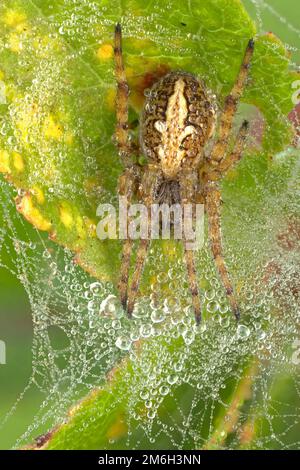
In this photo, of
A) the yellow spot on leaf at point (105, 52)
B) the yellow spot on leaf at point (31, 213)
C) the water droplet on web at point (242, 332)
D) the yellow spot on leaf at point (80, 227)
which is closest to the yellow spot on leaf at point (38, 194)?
the yellow spot on leaf at point (31, 213)

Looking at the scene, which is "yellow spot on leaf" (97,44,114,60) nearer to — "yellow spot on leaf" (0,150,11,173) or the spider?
the spider

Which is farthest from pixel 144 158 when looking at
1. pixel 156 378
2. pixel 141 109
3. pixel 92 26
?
pixel 156 378

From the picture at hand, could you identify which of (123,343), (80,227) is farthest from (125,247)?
(123,343)

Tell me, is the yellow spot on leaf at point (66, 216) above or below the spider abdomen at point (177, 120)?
below

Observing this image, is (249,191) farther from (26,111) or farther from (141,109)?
(26,111)

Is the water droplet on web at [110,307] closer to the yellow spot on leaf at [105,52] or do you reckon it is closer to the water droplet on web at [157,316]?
the water droplet on web at [157,316]

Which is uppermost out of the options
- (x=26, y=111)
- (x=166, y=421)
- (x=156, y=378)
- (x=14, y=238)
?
(x=26, y=111)
